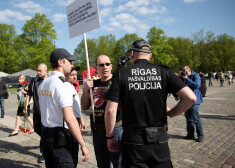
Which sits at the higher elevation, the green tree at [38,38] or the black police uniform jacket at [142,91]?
the green tree at [38,38]

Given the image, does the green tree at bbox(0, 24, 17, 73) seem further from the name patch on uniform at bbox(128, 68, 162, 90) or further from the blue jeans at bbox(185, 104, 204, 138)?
the name patch on uniform at bbox(128, 68, 162, 90)

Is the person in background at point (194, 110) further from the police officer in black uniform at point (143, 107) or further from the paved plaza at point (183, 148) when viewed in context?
the police officer in black uniform at point (143, 107)

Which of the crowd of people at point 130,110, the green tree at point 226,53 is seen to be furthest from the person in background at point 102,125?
the green tree at point 226,53

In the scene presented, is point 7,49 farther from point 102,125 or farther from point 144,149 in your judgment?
point 144,149

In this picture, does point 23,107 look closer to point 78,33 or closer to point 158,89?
point 78,33

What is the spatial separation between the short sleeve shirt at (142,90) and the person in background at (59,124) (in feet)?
1.66

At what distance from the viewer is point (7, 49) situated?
123ft

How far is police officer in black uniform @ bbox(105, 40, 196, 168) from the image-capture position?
1.97 metres

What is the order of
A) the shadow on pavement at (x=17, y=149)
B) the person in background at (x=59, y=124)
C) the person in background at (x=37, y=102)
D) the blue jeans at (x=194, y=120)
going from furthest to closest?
the blue jeans at (x=194, y=120) < the shadow on pavement at (x=17, y=149) < the person in background at (x=37, y=102) < the person in background at (x=59, y=124)

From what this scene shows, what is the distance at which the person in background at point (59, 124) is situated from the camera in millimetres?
2131

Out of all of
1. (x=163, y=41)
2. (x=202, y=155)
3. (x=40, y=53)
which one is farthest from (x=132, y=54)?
(x=163, y=41)

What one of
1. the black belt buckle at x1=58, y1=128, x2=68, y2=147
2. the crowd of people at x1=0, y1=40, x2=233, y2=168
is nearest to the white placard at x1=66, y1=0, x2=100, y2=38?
the crowd of people at x1=0, y1=40, x2=233, y2=168

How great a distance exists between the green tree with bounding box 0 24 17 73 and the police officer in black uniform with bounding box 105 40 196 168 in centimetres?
4114

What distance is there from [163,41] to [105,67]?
42.4 meters
